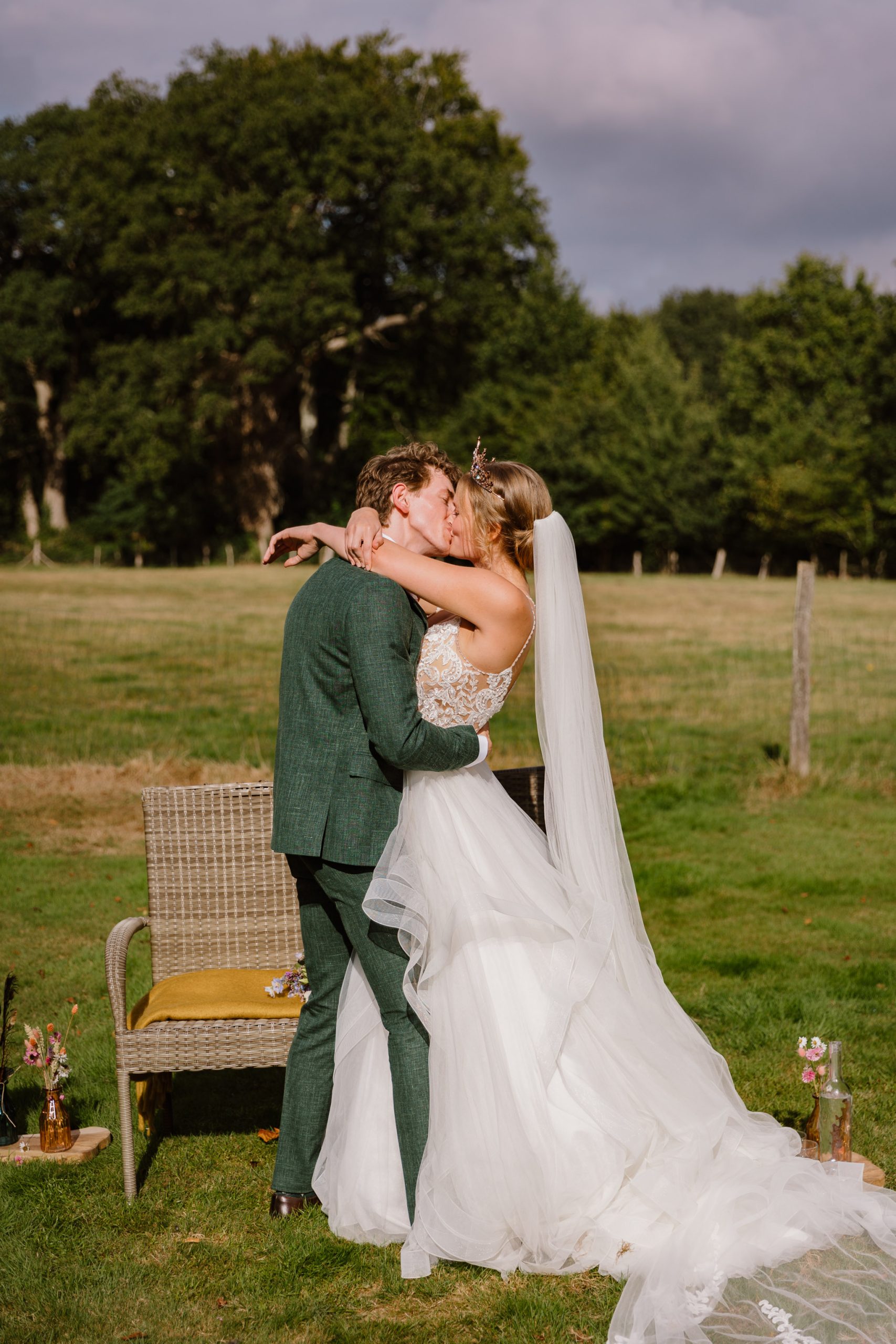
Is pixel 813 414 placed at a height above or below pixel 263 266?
below

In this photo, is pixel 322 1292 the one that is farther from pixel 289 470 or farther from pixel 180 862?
pixel 289 470

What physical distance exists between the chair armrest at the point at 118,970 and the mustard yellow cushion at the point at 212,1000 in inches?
2.6

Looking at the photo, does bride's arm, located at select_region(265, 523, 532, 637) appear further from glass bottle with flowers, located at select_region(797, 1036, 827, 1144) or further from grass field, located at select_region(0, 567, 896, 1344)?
grass field, located at select_region(0, 567, 896, 1344)

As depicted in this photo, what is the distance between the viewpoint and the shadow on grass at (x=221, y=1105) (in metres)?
4.84

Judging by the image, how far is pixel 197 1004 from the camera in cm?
425

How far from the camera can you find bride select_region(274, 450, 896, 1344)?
353cm

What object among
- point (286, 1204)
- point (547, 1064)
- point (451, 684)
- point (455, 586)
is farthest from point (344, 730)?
point (286, 1204)

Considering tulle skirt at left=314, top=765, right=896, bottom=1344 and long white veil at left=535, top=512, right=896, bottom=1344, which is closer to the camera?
long white veil at left=535, top=512, right=896, bottom=1344

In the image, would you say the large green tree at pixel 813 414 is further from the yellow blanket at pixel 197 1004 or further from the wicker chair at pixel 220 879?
the yellow blanket at pixel 197 1004

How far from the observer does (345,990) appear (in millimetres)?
3969

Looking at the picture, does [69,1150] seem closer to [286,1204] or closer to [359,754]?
[286,1204]

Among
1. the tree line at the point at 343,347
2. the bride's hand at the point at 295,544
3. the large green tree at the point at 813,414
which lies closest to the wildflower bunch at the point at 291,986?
the bride's hand at the point at 295,544

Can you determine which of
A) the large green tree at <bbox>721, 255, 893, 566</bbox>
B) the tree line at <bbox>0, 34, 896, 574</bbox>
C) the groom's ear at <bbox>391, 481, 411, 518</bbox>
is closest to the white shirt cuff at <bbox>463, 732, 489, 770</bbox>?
the groom's ear at <bbox>391, 481, 411, 518</bbox>

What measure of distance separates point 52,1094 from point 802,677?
7928 millimetres
